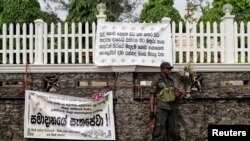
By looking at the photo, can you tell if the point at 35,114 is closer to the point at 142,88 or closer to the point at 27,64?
the point at 27,64

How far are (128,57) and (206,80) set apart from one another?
1.92 metres

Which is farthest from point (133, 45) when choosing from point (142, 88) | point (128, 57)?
point (142, 88)

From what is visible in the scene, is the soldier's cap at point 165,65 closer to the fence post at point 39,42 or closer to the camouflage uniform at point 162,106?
the camouflage uniform at point 162,106

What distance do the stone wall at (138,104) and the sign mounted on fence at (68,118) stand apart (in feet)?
0.73

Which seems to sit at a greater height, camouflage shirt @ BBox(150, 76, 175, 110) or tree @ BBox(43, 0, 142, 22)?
tree @ BBox(43, 0, 142, 22)

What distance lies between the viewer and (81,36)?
10.4 m

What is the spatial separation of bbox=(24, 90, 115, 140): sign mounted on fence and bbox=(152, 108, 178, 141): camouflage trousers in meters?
1.13

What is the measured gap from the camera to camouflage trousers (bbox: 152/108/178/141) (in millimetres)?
9508

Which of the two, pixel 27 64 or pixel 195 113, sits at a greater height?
pixel 27 64

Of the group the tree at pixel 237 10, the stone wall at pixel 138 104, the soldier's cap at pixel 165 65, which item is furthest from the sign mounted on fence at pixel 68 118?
the tree at pixel 237 10

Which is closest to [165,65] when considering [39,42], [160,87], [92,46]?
[160,87]

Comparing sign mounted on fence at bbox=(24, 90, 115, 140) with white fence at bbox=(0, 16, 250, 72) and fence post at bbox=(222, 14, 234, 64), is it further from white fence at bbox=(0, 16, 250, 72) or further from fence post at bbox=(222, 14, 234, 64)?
fence post at bbox=(222, 14, 234, 64)

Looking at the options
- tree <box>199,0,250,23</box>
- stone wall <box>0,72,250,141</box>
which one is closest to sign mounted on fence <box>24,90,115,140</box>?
stone wall <box>0,72,250,141</box>

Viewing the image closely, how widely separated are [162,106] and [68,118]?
2.20m
